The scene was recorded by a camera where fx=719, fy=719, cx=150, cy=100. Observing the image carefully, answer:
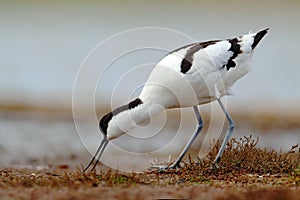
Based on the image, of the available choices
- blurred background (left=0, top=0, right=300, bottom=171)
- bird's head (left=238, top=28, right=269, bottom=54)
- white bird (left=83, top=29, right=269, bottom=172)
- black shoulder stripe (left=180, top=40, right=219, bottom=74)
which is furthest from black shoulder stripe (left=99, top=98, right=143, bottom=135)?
blurred background (left=0, top=0, right=300, bottom=171)

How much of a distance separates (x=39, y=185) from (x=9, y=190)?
331 millimetres

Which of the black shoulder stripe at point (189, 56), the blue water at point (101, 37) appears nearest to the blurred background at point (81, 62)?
the blue water at point (101, 37)

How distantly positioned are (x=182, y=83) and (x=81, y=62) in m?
10.5

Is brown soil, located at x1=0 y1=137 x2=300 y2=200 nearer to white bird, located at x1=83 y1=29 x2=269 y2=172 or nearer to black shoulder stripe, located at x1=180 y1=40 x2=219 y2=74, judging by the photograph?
white bird, located at x1=83 y1=29 x2=269 y2=172

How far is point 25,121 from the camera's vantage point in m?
14.4

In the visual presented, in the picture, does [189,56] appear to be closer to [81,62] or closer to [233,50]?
[233,50]

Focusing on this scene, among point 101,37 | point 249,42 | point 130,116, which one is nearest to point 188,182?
point 130,116

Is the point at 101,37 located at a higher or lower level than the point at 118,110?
higher

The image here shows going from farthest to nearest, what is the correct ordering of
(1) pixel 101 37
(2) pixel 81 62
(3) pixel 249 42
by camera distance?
(1) pixel 101 37, (2) pixel 81 62, (3) pixel 249 42

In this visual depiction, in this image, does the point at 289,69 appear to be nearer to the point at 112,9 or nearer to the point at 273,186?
the point at 112,9

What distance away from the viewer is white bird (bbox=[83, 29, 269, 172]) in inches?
312

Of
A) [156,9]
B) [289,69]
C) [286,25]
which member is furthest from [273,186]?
[156,9]

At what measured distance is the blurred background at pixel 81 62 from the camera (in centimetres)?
1281

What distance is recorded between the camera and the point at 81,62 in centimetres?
1819
